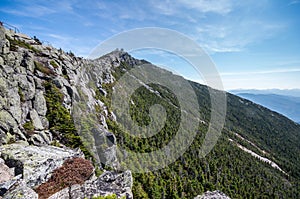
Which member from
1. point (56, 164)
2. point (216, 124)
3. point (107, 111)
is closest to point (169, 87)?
point (216, 124)

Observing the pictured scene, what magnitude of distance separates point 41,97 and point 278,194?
87.1m

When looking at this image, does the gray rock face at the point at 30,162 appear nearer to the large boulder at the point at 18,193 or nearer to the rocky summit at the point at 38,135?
the rocky summit at the point at 38,135

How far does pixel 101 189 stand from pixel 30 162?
571 cm

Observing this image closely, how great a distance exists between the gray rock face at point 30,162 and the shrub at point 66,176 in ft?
1.53

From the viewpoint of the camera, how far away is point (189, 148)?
80.6 meters

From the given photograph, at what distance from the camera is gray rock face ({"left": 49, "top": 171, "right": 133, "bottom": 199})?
43.2ft

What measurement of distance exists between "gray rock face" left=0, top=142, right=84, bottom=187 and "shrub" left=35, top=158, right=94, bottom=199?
1.53 ft

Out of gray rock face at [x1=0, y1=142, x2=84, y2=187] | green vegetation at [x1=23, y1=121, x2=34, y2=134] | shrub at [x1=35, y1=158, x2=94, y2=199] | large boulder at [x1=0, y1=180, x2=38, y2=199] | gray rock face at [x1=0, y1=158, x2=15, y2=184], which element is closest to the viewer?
large boulder at [x1=0, y1=180, x2=38, y2=199]

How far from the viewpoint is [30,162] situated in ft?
48.0

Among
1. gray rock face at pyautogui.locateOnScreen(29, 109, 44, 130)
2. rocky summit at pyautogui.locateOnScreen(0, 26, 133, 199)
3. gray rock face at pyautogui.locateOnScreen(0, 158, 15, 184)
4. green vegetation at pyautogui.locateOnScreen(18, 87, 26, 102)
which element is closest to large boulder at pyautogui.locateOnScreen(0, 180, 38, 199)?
rocky summit at pyautogui.locateOnScreen(0, 26, 133, 199)

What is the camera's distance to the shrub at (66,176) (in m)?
13.4

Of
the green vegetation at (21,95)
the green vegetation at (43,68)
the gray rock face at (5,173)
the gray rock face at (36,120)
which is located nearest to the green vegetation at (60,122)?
the gray rock face at (36,120)

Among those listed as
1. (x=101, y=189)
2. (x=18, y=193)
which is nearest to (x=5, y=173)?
(x=18, y=193)

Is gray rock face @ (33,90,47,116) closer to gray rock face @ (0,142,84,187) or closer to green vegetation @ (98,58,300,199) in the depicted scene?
gray rock face @ (0,142,84,187)
